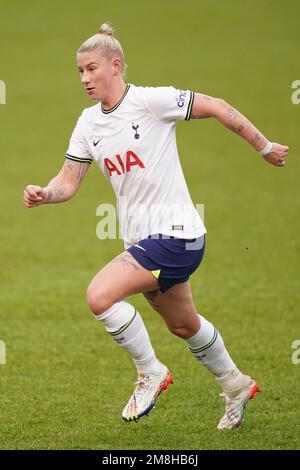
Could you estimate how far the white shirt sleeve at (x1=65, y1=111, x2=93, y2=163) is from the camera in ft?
22.5

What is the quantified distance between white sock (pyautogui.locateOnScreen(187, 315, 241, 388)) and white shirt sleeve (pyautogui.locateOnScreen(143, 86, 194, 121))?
4.66ft

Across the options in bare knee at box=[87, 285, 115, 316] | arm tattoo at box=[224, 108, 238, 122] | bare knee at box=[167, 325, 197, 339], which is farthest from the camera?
bare knee at box=[167, 325, 197, 339]

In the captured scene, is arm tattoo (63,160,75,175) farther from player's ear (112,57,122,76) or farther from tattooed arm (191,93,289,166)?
tattooed arm (191,93,289,166)

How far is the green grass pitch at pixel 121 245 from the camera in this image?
24.7ft

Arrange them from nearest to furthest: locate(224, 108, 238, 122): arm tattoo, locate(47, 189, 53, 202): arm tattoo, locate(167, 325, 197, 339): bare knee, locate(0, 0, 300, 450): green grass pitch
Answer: locate(224, 108, 238, 122): arm tattoo → locate(47, 189, 53, 202): arm tattoo → locate(167, 325, 197, 339): bare knee → locate(0, 0, 300, 450): green grass pitch

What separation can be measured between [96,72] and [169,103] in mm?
495

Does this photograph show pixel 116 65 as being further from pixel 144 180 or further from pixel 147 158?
pixel 144 180

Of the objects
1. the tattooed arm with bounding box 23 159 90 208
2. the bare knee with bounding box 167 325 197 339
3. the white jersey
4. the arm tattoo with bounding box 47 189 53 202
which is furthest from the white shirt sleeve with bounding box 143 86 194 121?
the bare knee with bounding box 167 325 197 339

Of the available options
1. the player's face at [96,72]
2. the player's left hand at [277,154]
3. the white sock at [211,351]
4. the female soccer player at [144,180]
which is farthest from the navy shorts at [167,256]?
the player's face at [96,72]

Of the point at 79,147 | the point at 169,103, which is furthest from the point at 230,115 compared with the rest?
the point at 79,147

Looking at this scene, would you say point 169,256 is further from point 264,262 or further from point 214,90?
point 214,90

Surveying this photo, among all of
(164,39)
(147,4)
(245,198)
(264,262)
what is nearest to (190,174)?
(245,198)

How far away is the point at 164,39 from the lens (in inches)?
1156

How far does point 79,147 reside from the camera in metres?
6.90
